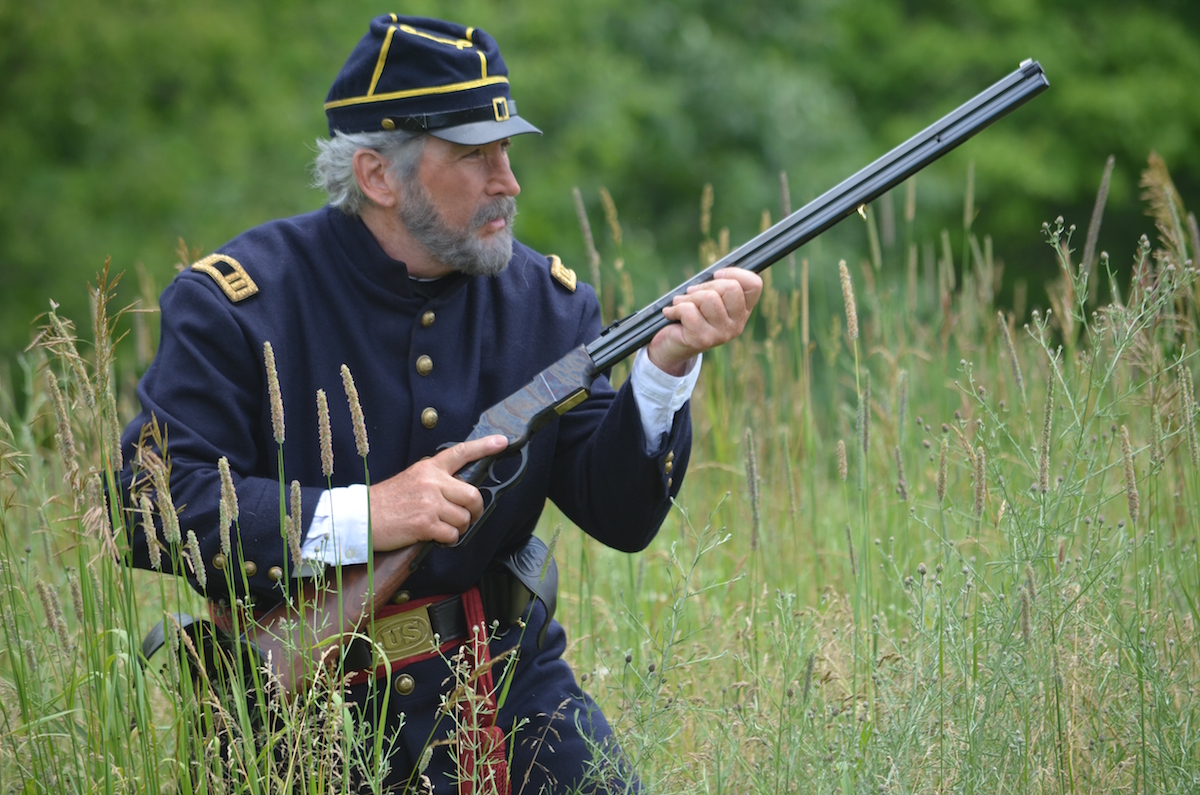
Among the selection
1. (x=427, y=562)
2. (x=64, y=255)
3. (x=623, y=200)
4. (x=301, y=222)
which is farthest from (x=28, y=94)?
(x=427, y=562)

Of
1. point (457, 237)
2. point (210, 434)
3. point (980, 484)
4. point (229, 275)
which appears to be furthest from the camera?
point (457, 237)

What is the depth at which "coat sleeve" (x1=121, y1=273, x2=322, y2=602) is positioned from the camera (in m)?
2.38

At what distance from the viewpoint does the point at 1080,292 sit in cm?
231

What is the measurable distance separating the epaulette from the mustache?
511mm

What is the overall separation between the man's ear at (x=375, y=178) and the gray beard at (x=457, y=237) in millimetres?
43

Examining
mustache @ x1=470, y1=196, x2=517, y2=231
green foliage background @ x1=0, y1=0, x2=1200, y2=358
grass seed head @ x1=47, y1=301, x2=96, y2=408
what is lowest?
grass seed head @ x1=47, y1=301, x2=96, y2=408

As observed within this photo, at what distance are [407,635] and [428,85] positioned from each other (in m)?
1.23

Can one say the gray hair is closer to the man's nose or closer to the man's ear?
the man's ear

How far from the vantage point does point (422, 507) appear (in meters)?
2.36

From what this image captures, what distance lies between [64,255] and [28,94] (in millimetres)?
1413

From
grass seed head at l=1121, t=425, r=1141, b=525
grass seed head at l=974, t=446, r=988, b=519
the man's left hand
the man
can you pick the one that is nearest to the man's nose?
the man

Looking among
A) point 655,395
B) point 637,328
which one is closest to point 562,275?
point 637,328

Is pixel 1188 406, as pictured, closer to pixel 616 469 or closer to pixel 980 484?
pixel 980 484

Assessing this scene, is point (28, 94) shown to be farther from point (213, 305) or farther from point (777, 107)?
point (213, 305)
